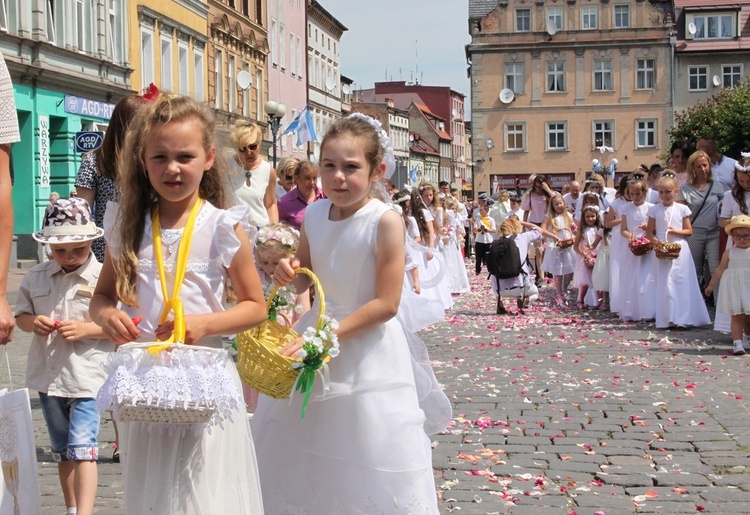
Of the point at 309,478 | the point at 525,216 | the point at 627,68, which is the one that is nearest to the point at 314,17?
the point at 627,68

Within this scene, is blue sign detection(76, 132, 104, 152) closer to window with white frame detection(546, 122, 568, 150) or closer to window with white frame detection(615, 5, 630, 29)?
window with white frame detection(546, 122, 568, 150)

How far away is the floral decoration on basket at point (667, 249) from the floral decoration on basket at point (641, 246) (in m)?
0.27

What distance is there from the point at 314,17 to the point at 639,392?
203ft

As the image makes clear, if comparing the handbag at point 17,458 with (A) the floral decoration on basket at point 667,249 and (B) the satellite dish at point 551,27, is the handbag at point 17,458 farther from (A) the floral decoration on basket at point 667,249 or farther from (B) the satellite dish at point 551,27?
(B) the satellite dish at point 551,27

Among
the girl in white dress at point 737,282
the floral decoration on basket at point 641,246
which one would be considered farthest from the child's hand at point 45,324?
the floral decoration on basket at point 641,246

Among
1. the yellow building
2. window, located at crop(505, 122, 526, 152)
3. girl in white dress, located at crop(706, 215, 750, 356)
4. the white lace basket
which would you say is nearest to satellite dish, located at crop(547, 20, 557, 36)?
window, located at crop(505, 122, 526, 152)

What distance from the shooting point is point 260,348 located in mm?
4180

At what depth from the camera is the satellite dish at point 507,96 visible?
6875 cm

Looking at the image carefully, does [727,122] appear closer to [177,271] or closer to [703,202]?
[703,202]

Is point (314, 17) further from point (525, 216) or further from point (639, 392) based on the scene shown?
point (639, 392)

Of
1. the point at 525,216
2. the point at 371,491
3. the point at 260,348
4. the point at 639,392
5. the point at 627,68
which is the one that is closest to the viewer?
the point at 260,348

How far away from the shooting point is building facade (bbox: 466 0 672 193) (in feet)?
224

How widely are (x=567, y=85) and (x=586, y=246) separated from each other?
53.2 metres

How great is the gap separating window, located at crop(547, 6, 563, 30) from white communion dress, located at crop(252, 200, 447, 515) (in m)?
66.3
